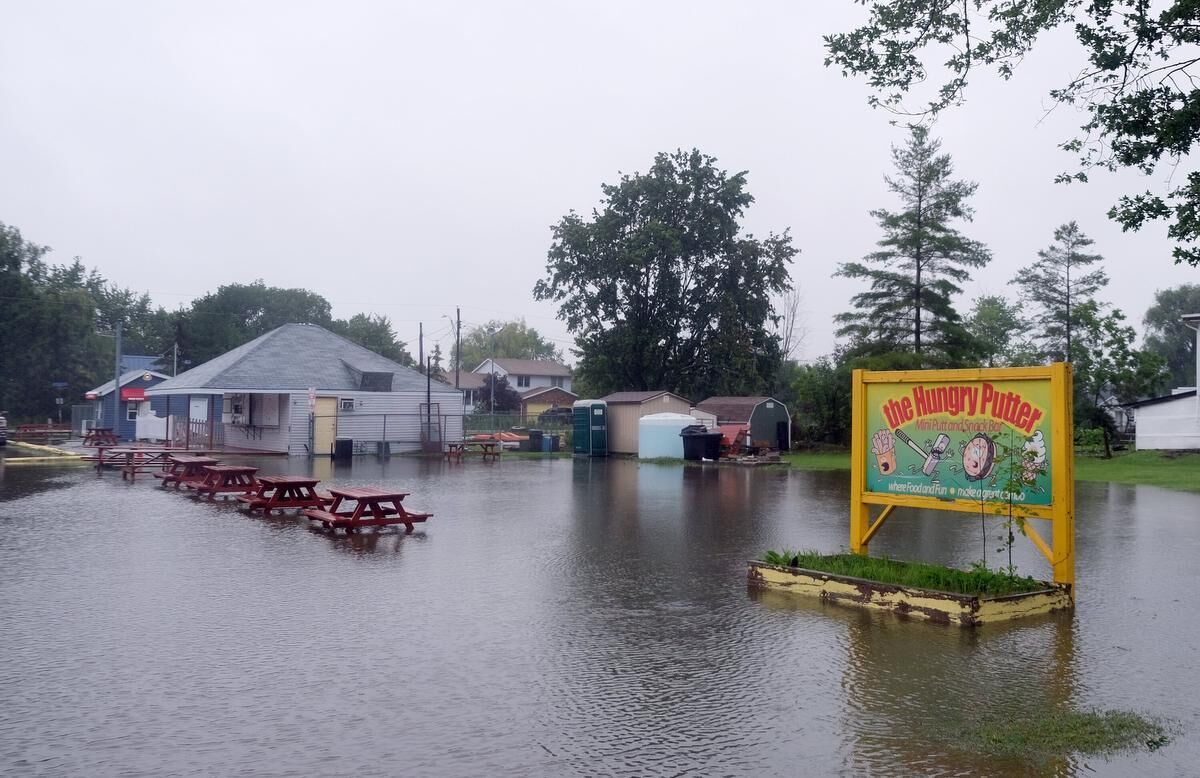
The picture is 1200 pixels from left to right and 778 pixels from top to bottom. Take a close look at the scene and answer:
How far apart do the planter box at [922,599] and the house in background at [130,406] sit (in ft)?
157

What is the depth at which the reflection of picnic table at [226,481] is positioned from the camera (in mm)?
19984

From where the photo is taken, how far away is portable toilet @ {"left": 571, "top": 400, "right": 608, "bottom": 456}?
38531mm

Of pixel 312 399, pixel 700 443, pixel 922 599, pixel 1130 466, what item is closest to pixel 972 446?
pixel 922 599

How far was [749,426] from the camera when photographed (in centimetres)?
3875

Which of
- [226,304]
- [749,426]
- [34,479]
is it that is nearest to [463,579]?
[34,479]

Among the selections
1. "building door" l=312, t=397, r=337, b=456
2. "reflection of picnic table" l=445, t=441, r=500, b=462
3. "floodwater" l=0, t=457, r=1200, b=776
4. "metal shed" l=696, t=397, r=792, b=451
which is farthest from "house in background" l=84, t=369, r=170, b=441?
"floodwater" l=0, t=457, r=1200, b=776

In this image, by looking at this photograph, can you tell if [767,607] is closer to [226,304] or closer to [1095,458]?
[1095,458]

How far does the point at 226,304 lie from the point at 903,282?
6354cm

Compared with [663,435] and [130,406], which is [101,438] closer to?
[130,406]

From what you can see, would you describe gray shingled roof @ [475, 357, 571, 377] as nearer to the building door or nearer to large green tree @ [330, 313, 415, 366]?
large green tree @ [330, 313, 415, 366]

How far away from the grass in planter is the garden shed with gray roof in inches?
1133

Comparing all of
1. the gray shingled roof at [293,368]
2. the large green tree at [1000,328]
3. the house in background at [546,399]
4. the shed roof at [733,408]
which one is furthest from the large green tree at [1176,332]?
the gray shingled roof at [293,368]

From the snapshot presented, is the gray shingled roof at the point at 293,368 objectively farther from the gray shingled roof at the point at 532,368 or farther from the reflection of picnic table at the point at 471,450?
the gray shingled roof at the point at 532,368

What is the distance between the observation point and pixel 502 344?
127 meters
